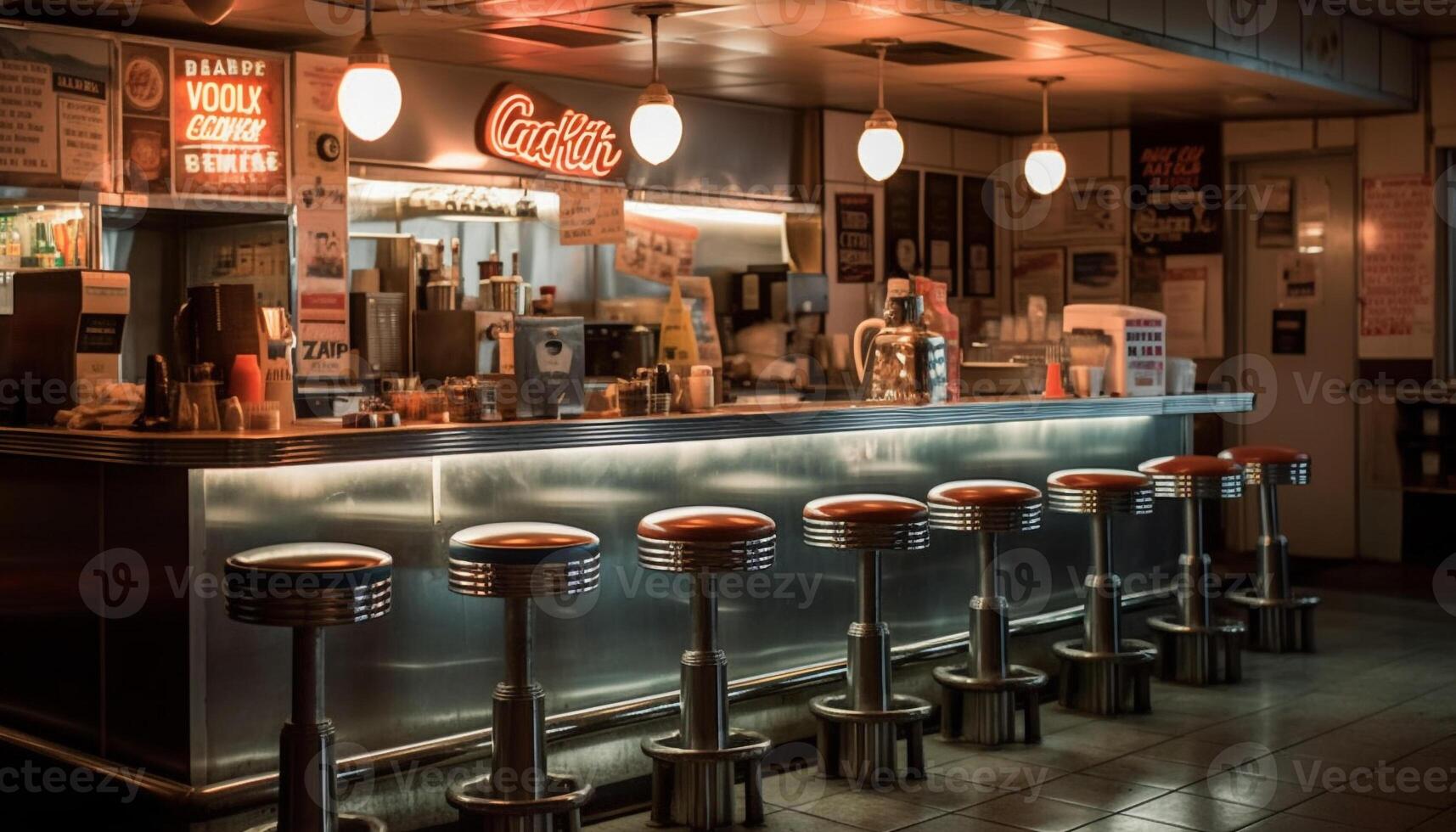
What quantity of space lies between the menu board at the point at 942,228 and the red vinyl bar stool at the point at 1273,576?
146 inches

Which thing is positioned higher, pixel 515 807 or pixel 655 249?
pixel 655 249

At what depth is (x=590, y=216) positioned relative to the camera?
8.13m

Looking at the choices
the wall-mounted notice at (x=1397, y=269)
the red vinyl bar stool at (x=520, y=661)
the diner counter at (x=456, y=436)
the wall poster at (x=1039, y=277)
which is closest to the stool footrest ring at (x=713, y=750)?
the red vinyl bar stool at (x=520, y=661)

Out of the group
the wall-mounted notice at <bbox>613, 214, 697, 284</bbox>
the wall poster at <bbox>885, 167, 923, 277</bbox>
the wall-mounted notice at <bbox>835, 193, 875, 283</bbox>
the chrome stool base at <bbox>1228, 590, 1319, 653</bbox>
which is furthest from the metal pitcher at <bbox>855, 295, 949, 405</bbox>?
the wall poster at <bbox>885, 167, 923, 277</bbox>

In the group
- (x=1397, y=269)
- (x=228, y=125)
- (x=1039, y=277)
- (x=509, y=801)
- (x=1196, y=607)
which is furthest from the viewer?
(x=1039, y=277)

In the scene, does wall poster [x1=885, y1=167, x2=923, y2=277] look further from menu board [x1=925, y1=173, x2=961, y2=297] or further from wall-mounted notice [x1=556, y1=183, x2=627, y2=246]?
wall-mounted notice [x1=556, y1=183, x2=627, y2=246]

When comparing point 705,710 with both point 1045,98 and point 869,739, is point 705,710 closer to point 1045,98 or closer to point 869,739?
point 869,739

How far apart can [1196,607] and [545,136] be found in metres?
3.86

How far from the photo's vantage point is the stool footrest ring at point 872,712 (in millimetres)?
4898

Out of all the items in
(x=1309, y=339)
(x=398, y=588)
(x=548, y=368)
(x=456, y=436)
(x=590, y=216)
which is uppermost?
(x=590, y=216)

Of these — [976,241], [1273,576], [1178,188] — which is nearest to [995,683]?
[1273,576]

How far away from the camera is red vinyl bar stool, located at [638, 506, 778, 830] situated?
14.1 feet

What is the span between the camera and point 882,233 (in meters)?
10.0

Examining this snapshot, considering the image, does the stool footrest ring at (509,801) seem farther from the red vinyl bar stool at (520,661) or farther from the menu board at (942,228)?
the menu board at (942,228)
